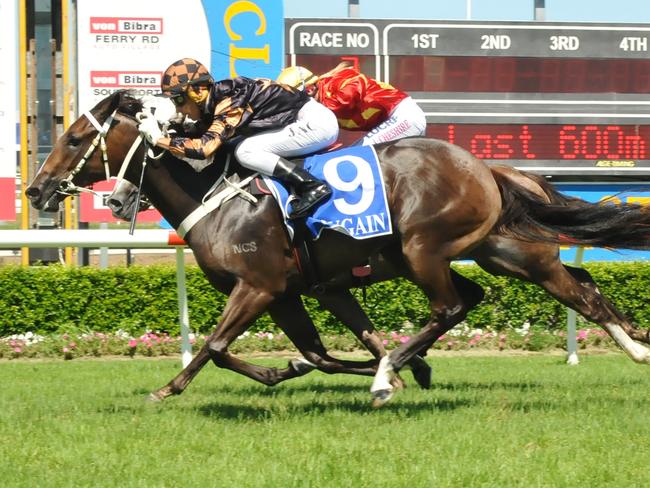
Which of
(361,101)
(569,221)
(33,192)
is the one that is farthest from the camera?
(361,101)

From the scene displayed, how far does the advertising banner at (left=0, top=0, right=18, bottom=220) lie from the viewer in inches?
391

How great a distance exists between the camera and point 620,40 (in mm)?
10898

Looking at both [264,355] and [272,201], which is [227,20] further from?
[272,201]

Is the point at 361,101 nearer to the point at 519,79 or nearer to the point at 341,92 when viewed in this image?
the point at 341,92

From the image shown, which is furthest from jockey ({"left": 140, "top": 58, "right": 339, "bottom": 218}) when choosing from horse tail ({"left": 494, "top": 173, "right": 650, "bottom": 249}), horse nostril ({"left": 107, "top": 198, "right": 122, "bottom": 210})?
horse tail ({"left": 494, "top": 173, "right": 650, "bottom": 249})

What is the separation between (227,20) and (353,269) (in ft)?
16.1

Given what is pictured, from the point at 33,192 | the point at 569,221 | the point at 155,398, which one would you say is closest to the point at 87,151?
the point at 33,192

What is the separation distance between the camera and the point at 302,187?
201 inches

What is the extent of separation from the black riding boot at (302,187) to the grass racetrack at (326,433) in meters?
0.96

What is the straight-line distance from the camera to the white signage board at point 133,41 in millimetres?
10016

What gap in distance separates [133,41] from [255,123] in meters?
5.19

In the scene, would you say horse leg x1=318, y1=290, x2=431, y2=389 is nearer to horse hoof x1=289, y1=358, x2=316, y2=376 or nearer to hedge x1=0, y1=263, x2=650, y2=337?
horse hoof x1=289, y1=358, x2=316, y2=376

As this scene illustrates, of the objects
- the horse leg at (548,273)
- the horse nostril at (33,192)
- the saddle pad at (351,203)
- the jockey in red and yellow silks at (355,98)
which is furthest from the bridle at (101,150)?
the horse leg at (548,273)

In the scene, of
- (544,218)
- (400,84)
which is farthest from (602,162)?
(544,218)
